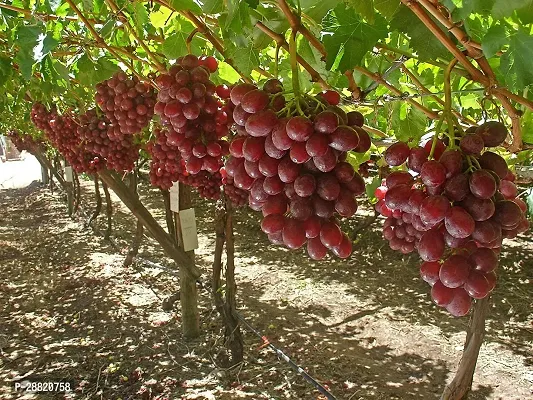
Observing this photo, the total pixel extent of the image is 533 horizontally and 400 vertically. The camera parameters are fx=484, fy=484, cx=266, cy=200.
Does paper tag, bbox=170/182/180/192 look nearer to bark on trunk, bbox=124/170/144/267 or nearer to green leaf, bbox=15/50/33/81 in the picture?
green leaf, bbox=15/50/33/81

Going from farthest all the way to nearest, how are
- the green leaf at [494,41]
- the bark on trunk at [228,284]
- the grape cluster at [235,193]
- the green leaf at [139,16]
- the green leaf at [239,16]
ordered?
the bark on trunk at [228,284] < the grape cluster at [235,193] < the green leaf at [139,16] < the green leaf at [239,16] < the green leaf at [494,41]

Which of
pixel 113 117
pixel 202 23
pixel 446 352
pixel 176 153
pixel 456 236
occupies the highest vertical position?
pixel 202 23

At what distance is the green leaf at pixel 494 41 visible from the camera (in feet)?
2.76

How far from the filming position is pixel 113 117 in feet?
7.10

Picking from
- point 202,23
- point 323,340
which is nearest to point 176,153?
point 202,23

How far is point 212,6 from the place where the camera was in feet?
3.48

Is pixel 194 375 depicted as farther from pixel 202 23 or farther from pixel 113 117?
pixel 202 23

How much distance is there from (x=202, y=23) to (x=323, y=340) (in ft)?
12.0

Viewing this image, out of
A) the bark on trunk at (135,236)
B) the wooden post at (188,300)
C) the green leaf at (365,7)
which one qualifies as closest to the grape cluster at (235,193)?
the green leaf at (365,7)

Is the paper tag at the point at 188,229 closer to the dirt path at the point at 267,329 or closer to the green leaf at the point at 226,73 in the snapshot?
the dirt path at the point at 267,329

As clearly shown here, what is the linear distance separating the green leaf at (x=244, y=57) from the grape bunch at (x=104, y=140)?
1.50 metres

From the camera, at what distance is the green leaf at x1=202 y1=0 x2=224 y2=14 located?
105 cm

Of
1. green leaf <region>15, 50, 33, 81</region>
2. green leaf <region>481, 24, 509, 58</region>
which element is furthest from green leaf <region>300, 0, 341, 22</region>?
green leaf <region>15, 50, 33, 81</region>

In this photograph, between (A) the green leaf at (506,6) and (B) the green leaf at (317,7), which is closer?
(A) the green leaf at (506,6)
